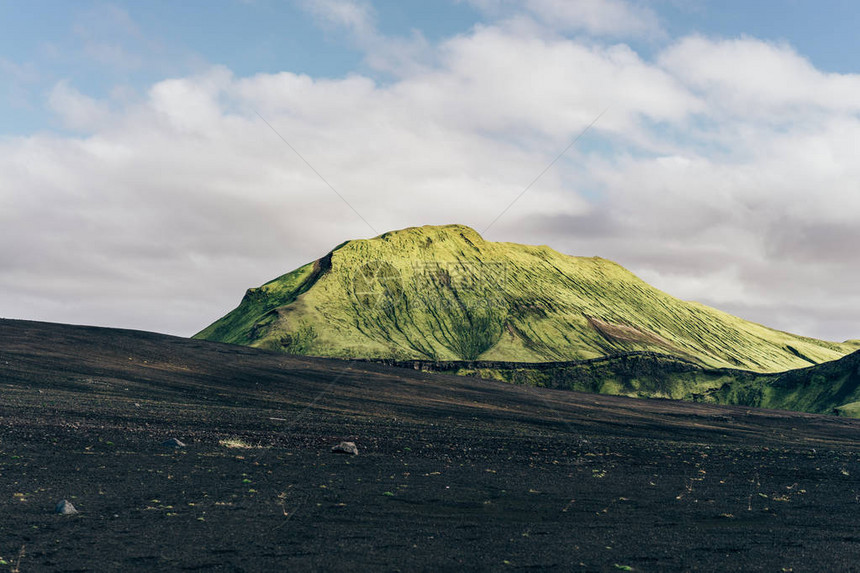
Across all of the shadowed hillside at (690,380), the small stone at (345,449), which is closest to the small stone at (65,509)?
the small stone at (345,449)

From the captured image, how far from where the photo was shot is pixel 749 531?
45.2ft

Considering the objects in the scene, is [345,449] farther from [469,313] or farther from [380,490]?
[469,313]

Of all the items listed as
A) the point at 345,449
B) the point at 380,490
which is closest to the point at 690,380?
the point at 345,449

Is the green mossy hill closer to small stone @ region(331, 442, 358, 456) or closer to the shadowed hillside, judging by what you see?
the shadowed hillside

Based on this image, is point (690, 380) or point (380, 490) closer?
point (380, 490)

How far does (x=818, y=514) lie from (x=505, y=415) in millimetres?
26767

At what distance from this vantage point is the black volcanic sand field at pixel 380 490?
10984 mm

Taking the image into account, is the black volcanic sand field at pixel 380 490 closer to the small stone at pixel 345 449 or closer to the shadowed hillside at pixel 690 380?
the small stone at pixel 345 449

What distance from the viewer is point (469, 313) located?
151 metres

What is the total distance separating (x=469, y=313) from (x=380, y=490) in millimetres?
134866

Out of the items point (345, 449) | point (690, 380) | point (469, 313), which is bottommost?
point (345, 449)

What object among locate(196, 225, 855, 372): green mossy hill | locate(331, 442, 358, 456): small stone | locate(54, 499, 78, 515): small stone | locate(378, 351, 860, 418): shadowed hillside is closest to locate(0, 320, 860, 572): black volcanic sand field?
Answer: locate(54, 499, 78, 515): small stone

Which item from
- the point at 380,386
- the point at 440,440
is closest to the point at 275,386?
the point at 380,386

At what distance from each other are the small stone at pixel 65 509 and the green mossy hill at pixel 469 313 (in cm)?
10213
